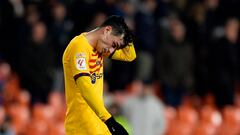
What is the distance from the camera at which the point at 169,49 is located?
13.5m

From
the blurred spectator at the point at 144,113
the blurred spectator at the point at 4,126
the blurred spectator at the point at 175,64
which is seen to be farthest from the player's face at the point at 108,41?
the blurred spectator at the point at 175,64

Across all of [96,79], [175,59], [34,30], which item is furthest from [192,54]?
[96,79]

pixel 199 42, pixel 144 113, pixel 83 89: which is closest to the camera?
pixel 83 89

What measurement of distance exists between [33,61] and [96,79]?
5.53m

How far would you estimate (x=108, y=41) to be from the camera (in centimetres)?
707

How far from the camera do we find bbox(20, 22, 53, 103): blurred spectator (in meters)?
12.5

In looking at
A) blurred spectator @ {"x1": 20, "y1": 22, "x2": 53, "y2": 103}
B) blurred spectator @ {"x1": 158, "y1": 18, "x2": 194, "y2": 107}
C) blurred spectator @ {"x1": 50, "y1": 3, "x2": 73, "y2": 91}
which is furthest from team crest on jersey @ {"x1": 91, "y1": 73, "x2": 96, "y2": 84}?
blurred spectator @ {"x1": 158, "y1": 18, "x2": 194, "y2": 107}

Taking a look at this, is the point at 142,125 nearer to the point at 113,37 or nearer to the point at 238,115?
the point at 238,115

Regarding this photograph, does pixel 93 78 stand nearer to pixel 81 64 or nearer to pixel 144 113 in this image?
pixel 81 64

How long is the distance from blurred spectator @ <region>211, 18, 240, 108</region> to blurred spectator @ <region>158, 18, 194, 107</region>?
448mm

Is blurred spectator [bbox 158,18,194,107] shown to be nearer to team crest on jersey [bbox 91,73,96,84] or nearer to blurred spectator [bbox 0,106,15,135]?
blurred spectator [bbox 0,106,15,135]

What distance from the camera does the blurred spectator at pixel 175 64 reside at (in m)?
13.6

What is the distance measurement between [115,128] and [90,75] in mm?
530

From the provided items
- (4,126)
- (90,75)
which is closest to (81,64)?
(90,75)
